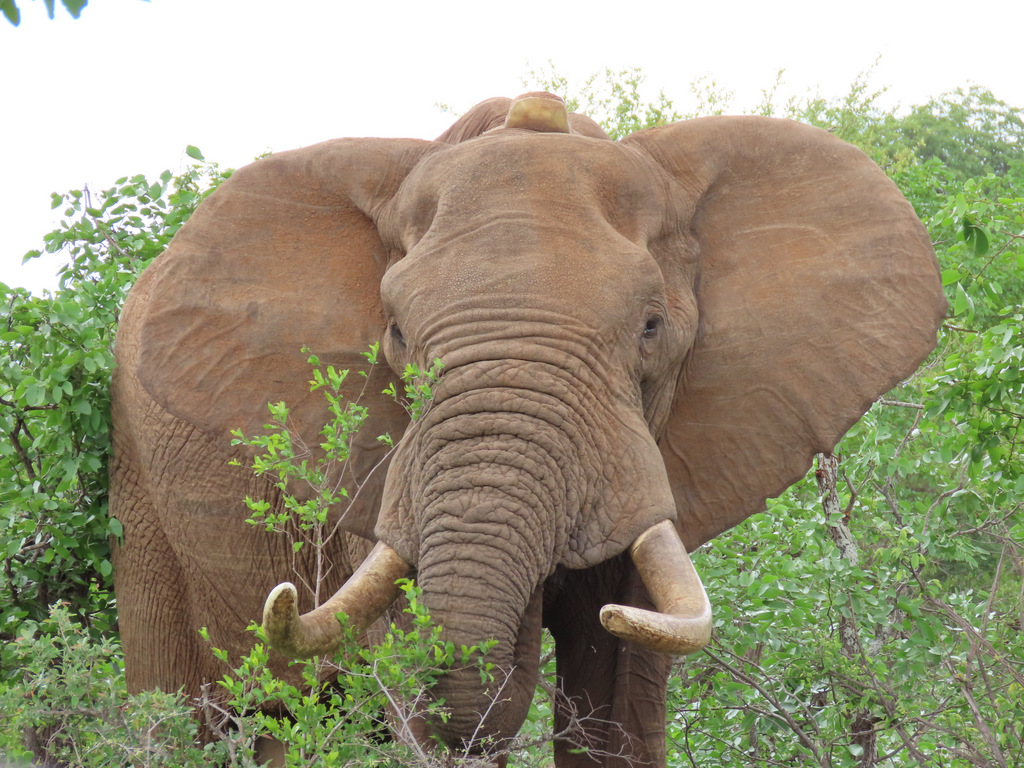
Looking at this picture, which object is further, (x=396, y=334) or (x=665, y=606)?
(x=396, y=334)

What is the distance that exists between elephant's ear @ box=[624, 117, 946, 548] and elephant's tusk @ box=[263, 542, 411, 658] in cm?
112

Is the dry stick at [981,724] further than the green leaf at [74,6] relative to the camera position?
Yes

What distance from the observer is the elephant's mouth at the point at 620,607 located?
9.82ft

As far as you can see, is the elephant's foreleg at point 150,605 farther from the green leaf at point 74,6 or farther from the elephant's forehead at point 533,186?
the green leaf at point 74,6

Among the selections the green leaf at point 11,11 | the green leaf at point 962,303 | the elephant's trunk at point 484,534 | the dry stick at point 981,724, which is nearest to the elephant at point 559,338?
the elephant's trunk at point 484,534

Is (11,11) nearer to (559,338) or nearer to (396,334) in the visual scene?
(559,338)

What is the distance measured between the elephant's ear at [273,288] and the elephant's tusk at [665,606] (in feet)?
3.69

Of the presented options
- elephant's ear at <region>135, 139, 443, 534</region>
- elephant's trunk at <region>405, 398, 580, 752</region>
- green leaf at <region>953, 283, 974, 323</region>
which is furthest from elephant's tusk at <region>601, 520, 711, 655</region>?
green leaf at <region>953, 283, 974, 323</region>

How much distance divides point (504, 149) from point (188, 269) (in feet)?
3.90

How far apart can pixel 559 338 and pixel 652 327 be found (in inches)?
18.2

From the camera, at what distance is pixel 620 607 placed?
9.76ft

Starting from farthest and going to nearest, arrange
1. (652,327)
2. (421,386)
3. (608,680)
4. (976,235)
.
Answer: (976,235)
(608,680)
(652,327)
(421,386)

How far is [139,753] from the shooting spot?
3.29m

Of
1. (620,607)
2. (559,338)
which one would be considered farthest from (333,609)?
(559,338)
